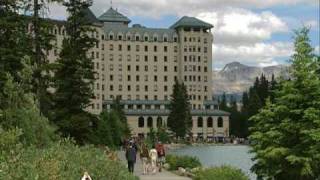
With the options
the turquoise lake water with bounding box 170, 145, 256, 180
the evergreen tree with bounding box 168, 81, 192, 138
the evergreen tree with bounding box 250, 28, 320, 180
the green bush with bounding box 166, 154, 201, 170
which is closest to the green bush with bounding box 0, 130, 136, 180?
the evergreen tree with bounding box 250, 28, 320, 180

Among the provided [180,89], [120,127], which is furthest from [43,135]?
[180,89]

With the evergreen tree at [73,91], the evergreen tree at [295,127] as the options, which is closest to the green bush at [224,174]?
the evergreen tree at [295,127]

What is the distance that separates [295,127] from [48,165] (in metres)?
13.0

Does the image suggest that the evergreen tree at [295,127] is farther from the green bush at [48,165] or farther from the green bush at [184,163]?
the green bush at [184,163]

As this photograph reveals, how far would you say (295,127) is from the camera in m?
24.6

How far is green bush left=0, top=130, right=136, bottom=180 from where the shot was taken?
39.7 ft

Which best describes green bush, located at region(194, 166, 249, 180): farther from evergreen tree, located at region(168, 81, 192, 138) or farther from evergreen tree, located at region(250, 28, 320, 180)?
evergreen tree, located at region(168, 81, 192, 138)

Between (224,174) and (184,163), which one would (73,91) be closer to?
(184,163)

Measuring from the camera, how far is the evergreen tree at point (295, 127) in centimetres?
2384

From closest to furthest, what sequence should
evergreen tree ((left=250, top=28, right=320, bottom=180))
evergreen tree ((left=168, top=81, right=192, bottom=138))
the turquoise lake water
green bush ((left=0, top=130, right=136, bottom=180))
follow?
green bush ((left=0, top=130, right=136, bottom=180)) < evergreen tree ((left=250, top=28, right=320, bottom=180)) < the turquoise lake water < evergreen tree ((left=168, top=81, right=192, bottom=138))

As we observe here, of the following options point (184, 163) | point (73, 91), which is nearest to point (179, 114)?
point (73, 91)

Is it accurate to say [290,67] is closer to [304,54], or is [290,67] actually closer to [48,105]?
[304,54]

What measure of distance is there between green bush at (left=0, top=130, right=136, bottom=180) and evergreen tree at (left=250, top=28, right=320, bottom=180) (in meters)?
7.16

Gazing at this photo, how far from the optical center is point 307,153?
23.9 metres
